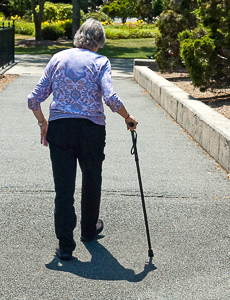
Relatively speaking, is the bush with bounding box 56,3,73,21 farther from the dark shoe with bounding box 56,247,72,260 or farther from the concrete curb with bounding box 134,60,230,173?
the dark shoe with bounding box 56,247,72,260

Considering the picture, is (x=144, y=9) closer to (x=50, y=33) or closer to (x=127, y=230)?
(x=50, y=33)

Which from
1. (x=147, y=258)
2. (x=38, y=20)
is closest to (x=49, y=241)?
(x=147, y=258)

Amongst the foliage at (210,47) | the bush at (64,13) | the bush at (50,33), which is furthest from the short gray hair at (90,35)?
the bush at (64,13)

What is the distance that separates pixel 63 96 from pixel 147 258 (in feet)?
4.77

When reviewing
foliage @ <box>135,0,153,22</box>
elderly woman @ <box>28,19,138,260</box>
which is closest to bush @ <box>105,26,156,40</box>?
foliage @ <box>135,0,153,22</box>

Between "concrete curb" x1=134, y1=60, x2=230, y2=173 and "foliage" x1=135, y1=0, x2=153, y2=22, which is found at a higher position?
"foliage" x1=135, y1=0, x2=153, y2=22

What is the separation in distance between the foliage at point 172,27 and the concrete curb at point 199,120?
344 cm

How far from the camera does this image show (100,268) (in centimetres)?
375

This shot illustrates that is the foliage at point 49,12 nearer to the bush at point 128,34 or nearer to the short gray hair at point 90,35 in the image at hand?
the bush at point 128,34

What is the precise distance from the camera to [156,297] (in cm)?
334

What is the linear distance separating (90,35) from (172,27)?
12.2 m

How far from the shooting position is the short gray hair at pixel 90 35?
12.4 feet

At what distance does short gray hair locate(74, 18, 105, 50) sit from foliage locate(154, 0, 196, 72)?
11.6 meters

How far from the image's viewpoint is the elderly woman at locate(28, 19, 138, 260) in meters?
3.70
